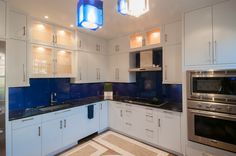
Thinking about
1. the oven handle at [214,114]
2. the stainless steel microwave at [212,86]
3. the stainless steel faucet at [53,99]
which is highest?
the stainless steel microwave at [212,86]

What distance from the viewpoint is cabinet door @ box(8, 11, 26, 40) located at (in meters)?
2.12

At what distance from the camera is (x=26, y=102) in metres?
2.61

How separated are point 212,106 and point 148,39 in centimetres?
190

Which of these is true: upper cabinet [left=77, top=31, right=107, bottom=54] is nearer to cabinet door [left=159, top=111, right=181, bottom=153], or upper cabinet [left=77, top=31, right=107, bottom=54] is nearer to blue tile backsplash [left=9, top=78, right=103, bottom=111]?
blue tile backsplash [left=9, top=78, right=103, bottom=111]

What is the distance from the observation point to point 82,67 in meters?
3.28

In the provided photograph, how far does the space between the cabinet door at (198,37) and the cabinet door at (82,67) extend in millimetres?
2258

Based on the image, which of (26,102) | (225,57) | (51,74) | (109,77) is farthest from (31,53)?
(225,57)

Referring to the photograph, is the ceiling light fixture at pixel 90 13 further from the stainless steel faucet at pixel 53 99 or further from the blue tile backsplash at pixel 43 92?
the stainless steel faucet at pixel 53 99

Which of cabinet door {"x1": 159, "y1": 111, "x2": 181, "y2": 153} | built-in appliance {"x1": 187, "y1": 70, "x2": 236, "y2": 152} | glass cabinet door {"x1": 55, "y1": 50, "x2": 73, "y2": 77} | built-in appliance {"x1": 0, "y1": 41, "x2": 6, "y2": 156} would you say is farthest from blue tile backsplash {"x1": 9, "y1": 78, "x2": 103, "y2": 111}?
built-in appliance {"x1": 187, "y1": 70, "x2": 236, "y2": 152}

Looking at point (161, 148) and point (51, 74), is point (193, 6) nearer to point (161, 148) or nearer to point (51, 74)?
point (161, 148)

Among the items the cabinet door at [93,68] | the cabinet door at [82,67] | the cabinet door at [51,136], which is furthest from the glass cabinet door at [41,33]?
the cabinet door at [51,136]

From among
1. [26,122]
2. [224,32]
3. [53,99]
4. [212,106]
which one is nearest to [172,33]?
[224,32]

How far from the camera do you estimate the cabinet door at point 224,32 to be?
1.89 meters

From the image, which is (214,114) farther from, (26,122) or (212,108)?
(26,122)
